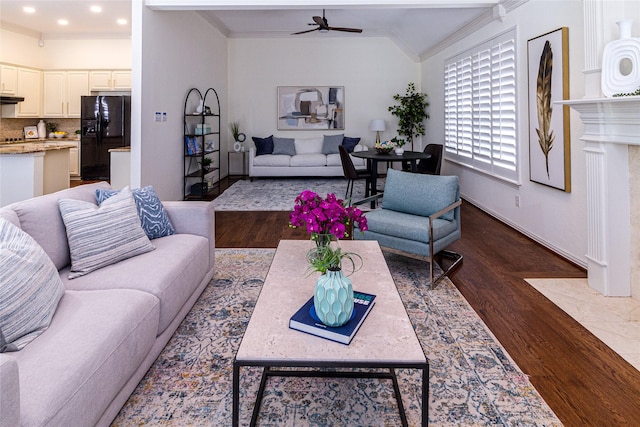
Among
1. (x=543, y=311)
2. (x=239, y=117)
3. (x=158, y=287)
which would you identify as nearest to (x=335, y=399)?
(x=158, y=287)

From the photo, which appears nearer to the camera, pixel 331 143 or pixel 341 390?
pixel 341 390

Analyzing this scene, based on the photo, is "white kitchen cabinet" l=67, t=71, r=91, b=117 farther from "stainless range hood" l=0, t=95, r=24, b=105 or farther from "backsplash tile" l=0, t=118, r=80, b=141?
"stainless range hood" l=0, t=95, r=24, b=105

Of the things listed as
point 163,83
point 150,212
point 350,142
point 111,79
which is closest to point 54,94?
point 111,79

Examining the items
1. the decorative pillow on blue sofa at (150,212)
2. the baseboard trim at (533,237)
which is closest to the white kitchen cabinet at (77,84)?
the decorative pillow on blue sofa at (150,212)

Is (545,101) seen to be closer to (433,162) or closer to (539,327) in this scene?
(539,327)

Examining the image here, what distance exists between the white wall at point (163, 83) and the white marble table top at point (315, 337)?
358cm

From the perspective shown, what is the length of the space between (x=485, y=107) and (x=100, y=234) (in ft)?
16.1

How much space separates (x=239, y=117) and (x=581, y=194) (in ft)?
25.0

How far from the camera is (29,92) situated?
7574 millimetres

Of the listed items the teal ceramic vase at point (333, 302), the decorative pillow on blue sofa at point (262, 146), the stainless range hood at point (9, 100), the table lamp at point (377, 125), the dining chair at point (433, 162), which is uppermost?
the stainless range hood at point (9, 100)

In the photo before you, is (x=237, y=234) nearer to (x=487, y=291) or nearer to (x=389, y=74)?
(x=487, y=291)

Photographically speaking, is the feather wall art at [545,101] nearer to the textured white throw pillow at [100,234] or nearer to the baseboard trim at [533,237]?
the baseboard trim at [533,237]

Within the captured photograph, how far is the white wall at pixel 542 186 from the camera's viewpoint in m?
3.47

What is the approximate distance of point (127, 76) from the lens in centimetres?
786
